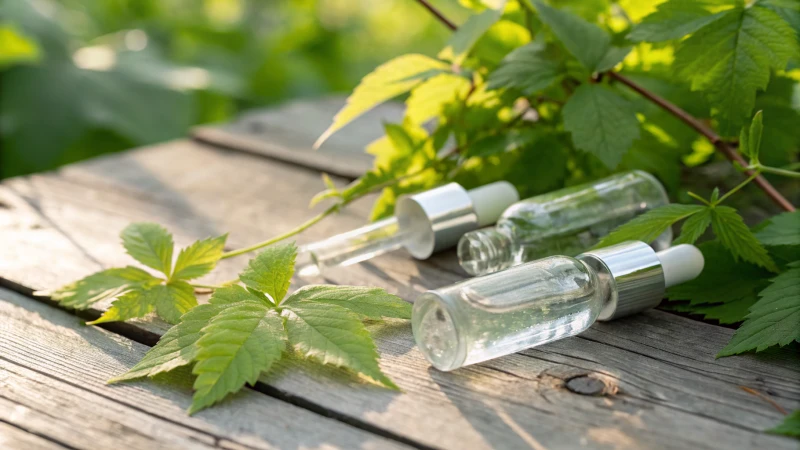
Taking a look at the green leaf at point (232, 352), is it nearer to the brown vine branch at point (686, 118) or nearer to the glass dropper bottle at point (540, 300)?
the glass dropper bottle at point (540, 300)

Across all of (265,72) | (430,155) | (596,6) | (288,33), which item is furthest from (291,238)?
(288,33)

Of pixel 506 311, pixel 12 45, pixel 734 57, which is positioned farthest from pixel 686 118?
pixel 12 45

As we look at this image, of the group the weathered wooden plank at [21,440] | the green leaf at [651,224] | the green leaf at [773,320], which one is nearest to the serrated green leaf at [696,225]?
the green leaf at [651,224]

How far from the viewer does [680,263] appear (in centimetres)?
113

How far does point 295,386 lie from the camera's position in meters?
0.97

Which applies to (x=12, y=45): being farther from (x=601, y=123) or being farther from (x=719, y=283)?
(x=719, y=283)

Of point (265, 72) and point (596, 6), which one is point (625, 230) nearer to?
point (596, 6)

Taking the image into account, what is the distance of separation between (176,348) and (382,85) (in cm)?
64

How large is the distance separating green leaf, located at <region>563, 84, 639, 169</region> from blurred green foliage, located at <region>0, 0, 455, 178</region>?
0.55 m

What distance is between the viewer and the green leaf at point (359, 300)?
106 cm

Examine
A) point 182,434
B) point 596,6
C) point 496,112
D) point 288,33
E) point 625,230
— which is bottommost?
point 182,434

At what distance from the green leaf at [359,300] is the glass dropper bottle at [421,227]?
0.25m

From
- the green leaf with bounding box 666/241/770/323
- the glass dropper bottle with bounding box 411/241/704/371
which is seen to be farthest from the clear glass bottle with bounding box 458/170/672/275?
the glass dropper bottle with bounding box 411/241/704/371

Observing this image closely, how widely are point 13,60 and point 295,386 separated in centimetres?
202
